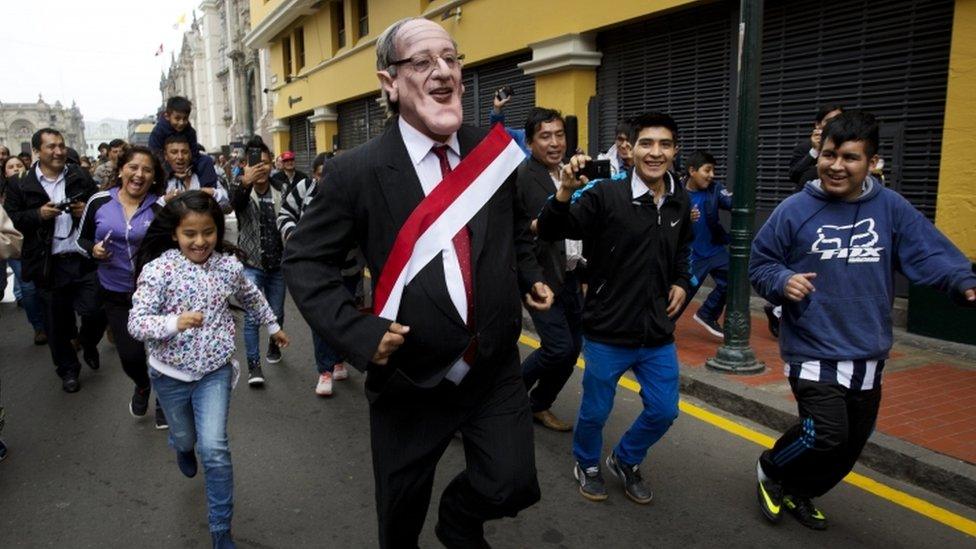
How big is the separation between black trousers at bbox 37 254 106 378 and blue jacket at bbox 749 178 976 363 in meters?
5.14

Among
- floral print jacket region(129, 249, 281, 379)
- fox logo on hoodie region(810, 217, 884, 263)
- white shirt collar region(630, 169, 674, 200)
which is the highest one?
white shirt collar region(630, 169, 674, 200)

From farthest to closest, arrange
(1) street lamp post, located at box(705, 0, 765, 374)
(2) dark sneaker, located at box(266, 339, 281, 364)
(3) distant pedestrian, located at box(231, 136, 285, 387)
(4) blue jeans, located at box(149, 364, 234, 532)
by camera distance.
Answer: (2) dark sneaker, located at box(266, 339, 281, 364) → (3) distant pedestrian, located at box(231, 136, 285, 387) → (1) street lamp post, located at box(705, 0, 765, 374) → (4) blue jeans, located at box(149, 364, 234, 532)

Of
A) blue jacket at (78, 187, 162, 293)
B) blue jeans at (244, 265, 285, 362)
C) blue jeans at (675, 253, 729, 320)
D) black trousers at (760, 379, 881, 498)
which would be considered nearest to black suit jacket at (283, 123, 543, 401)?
black trousers at (760, 379, 881, 498)

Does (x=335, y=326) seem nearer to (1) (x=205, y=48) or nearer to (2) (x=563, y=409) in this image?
(2) (x=563, y=409)

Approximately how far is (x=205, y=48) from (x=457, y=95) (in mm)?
56640

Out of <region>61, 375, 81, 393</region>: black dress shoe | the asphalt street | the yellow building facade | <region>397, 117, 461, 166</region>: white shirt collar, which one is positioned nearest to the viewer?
<region>397, 117, 461, 166</region>: white shirt collar

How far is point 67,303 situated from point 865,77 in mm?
7573

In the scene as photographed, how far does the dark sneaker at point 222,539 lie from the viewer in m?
3.29

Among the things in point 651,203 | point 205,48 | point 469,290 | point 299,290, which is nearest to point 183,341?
point 299,290

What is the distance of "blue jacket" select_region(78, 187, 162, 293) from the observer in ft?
16.1

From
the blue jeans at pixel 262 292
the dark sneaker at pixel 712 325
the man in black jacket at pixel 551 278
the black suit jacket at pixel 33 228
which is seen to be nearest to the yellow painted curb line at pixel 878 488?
the man in black jacket at pixel 551 278

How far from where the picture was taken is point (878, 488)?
3.98 metres

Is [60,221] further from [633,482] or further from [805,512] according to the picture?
[805,512]

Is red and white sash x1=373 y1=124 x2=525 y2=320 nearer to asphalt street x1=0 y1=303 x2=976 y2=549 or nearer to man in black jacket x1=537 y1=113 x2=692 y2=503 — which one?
man in black jacket x1=537 y1=113 x2=692 y2=503
